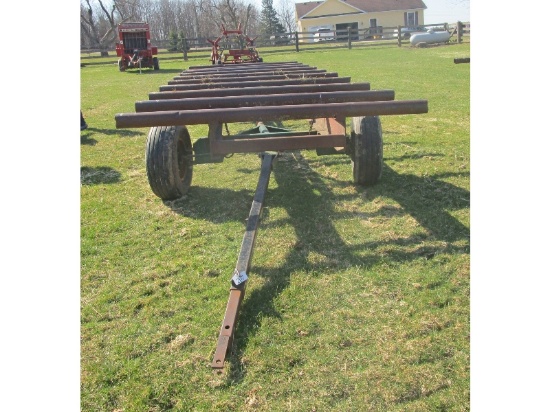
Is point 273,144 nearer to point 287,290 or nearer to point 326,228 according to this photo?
point 326,228

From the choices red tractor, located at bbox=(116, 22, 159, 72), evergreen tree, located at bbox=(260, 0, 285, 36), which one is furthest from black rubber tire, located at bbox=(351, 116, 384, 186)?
evergreen tree, located at bbox=(260, 0, 285, 36)

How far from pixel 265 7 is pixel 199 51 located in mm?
35320

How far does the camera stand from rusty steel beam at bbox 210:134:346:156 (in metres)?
4.39

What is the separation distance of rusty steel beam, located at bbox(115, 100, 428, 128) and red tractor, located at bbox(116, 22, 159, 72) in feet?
71.1

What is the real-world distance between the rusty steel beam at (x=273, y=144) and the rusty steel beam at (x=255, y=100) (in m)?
0.31

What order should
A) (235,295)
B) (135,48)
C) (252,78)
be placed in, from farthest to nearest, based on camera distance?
(135,48), (252,78), (235,295)

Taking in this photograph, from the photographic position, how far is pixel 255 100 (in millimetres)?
4367

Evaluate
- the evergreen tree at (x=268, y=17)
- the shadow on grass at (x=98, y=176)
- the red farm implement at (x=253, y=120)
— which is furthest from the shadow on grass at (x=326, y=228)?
the evergreen tree at (x=268, y=17)

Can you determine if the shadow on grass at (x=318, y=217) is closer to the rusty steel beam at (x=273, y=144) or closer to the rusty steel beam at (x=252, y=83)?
the rusty steel beam at (x=273, y=144)

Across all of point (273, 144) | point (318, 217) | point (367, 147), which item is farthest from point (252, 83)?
point (318, 217)

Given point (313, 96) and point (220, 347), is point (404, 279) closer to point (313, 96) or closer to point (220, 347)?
point (220, 347)

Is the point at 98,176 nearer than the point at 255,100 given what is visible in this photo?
No

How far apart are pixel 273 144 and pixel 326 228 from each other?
0.86 metres

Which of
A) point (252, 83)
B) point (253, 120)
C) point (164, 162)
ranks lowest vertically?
point (164, 162)
